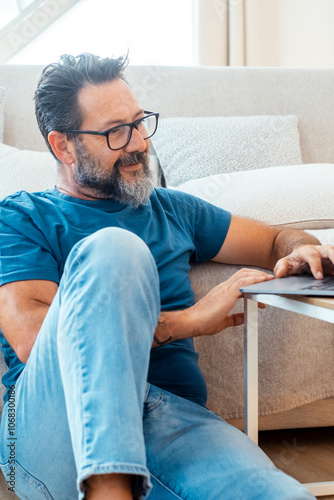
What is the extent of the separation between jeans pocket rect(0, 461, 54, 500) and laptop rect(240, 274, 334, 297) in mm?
381

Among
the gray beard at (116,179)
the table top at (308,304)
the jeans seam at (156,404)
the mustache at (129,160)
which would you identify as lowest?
the jeans seam at (156,404)

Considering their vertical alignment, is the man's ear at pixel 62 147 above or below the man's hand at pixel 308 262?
above

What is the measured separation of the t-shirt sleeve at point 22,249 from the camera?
0.97 metres

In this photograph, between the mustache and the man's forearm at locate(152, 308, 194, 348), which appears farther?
the mustache

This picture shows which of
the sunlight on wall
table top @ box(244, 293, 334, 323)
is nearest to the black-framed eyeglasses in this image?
table top @ box(244, 293, 334, 323)

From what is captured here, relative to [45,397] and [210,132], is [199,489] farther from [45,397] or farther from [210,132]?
[210,132]

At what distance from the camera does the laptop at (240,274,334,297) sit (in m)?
0.77

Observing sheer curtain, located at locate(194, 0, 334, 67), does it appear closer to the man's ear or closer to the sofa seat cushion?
the sofa seat cushion

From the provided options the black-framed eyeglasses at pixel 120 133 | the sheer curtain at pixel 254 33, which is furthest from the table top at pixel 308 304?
the sheer curtain at pixel 254 33

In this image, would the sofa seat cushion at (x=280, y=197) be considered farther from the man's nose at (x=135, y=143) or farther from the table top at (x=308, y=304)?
the table top at (x=308, y=304)

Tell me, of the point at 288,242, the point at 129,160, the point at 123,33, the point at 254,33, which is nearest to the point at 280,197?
the point at 288,242

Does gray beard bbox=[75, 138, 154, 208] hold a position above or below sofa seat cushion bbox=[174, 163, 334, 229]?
above

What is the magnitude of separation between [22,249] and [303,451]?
32.8 inches

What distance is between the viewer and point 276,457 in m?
1.33
